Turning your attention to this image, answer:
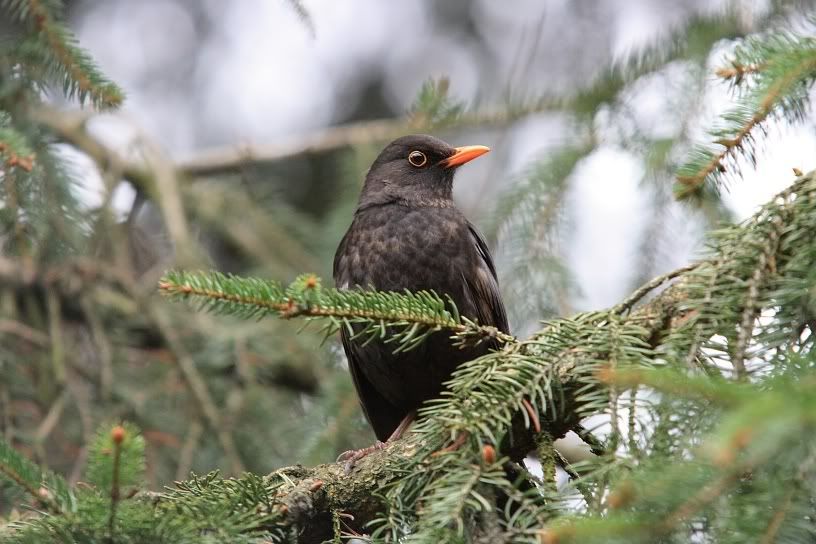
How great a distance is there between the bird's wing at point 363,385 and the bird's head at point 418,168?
0.56 m

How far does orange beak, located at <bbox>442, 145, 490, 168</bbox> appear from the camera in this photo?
15.2ft

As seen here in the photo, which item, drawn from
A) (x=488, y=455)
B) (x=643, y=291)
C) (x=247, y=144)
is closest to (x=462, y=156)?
(x=247, y=144)

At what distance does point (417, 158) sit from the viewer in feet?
15.6

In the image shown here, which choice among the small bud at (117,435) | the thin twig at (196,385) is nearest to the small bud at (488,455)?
the small bud at (117,435)

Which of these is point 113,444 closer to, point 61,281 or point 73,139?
point 61,281

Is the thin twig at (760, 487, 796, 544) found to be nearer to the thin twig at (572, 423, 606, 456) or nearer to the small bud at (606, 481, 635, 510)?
the small bud at (606, 481, 635, 510)

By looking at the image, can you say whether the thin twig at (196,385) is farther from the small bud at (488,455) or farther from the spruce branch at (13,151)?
the small bud at (488,455)

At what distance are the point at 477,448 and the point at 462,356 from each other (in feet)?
Answer: 5.24

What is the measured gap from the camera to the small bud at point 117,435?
167 centimetres

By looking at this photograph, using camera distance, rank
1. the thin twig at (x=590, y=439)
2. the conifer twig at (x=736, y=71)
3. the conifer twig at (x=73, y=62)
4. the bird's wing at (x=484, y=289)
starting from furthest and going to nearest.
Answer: the bird's wing at (x=484, y=289) → the conifer twig at (x=73, y=62) → the conifer twig at (x=736, y=71) → the thin twig at (x=590, y=439)

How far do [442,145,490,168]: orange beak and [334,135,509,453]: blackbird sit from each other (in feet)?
1.09

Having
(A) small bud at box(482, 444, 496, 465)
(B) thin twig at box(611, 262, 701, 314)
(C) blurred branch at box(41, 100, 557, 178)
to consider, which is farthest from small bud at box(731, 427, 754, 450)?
(C) blurred branch at box(41, 100, 557, 178)

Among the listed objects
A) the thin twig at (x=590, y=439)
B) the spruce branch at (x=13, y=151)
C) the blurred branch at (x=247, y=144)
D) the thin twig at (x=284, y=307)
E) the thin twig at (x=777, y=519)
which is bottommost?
the thin twig at (x=777, y=519)

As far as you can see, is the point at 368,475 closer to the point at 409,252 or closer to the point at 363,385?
the point at 409,252
